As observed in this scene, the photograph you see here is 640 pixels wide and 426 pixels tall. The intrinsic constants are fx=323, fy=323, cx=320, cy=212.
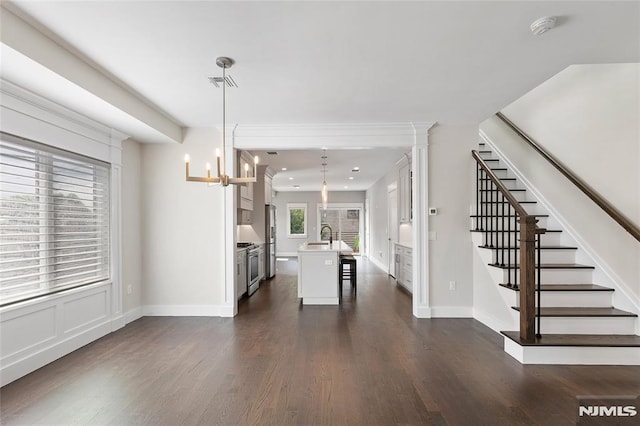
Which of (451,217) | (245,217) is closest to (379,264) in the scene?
(245,217)

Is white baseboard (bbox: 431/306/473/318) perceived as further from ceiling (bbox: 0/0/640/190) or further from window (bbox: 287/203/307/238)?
window (bbox: 287/203/307/238)

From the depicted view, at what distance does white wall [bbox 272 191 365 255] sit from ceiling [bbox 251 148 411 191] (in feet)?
5.12

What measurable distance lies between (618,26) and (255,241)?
629cm

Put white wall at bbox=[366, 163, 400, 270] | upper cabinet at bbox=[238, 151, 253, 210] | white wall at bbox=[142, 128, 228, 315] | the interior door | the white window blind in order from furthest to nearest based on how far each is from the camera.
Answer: white wall at bbox=[366, 163, 400, 270], the interior door, upper cabinet at bbox=[238, 151, 253, 210], white wall at bbox=[142, 128, 228, 315], the white window blind

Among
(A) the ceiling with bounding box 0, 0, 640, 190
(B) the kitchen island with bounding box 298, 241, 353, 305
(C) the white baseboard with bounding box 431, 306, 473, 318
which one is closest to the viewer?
(A) the ceiling with bounding box 0, 0, 640, 190

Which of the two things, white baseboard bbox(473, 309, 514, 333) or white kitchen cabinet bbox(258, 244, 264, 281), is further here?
white kitchen cabinet bbox(258, 244, 264, 281)

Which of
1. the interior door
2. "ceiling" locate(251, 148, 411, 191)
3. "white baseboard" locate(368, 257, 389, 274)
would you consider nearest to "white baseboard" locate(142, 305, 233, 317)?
"ceiling" locate(251, 148, 411, 191)

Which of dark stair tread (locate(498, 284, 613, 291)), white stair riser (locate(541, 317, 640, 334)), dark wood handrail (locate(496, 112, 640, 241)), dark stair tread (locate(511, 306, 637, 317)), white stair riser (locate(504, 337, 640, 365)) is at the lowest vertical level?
white stair riser (locate(504, 337, 640, 365))

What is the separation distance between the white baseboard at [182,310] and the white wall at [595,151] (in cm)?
466

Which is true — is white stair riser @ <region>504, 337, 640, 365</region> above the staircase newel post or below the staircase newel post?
below

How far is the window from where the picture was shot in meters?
13.0

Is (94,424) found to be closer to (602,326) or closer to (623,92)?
(602,326)

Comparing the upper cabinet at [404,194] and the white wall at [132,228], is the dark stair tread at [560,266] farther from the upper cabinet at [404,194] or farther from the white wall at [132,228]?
the white wall at [132,228]

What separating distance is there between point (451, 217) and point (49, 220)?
4654 mm
